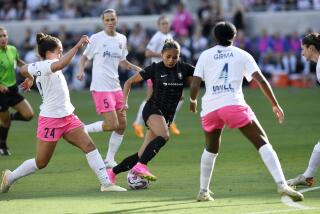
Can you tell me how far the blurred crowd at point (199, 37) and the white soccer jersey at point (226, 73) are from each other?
21.8m

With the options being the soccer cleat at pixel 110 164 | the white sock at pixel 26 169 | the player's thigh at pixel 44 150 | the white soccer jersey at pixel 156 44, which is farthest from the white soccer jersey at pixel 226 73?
the white soccer jersey at pixel 156 44

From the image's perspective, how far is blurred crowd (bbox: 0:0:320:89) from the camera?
33.0 meters

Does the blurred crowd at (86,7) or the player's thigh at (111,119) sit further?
the blurred crowd at (86,7)

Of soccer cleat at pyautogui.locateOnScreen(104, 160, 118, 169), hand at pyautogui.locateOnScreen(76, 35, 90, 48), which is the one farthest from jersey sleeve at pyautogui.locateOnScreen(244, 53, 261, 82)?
soccer cleat at pyautogui.locateOnScreen(104, 160, 118, 169)

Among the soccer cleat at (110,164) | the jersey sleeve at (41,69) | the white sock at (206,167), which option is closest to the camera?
the white sock at (206,167)

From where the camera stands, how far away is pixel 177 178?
13469 mm

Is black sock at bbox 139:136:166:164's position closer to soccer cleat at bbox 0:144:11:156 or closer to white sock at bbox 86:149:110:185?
white sock at bbox 86:149:110:185

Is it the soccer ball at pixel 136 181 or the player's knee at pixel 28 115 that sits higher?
the soccer ball at pixel 136 181

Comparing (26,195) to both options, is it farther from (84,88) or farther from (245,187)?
(84,88)

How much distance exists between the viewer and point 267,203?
1088cm

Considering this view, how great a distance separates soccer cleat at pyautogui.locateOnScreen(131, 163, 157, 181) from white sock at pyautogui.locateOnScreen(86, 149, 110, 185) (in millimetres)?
410

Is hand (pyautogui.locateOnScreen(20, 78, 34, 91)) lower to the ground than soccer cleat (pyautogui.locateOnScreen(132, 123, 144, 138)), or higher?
higher

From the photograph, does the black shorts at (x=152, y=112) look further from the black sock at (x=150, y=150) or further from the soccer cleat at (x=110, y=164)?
the soccer cleat at (x=110, y=164)

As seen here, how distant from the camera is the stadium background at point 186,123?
11406 mm
